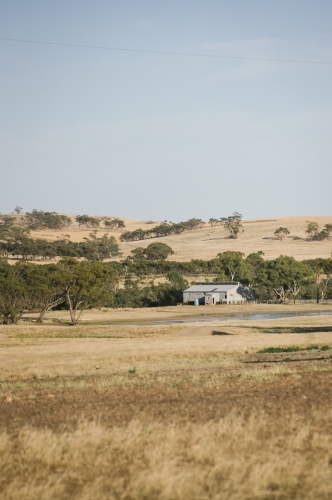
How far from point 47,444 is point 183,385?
7857 mm

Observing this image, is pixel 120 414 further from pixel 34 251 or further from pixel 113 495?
pixel 34 251

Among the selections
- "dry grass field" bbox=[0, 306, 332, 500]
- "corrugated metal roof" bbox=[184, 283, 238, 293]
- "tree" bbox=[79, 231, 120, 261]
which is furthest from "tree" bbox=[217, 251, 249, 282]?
"dry grass field" bbox=[0, 306, 332, 500]

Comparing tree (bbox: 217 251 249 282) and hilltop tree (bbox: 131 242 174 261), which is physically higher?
hilltop tree (bbox: 131 242 174 261)

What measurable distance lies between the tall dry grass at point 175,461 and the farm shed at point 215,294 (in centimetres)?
10831

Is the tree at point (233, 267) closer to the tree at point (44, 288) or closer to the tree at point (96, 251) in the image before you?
the tree at point (44, 288)

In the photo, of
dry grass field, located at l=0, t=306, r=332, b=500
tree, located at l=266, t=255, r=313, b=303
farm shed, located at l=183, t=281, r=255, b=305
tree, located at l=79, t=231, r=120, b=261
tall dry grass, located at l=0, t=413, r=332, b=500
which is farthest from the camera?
tree, located at l=79, t=231, r=120, b=261

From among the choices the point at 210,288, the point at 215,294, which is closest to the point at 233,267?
the point at 210,288

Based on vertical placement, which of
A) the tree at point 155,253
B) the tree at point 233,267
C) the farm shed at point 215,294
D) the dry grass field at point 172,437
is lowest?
the farm shed at point 215,294

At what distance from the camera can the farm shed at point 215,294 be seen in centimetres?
12069

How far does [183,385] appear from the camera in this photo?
61.3ft

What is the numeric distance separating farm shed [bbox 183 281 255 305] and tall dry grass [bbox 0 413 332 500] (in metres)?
108

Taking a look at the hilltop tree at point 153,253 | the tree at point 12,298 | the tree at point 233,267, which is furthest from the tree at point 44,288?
the hilltop tree at point 153,253

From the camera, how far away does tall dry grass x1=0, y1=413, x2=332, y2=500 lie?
29.9ft

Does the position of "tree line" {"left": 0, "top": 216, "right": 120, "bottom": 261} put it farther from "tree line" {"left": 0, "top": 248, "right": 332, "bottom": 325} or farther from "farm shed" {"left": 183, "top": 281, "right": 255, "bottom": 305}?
"farm shed" {"left": 183, "top": 281, "right": 255, "bottom": 305}
